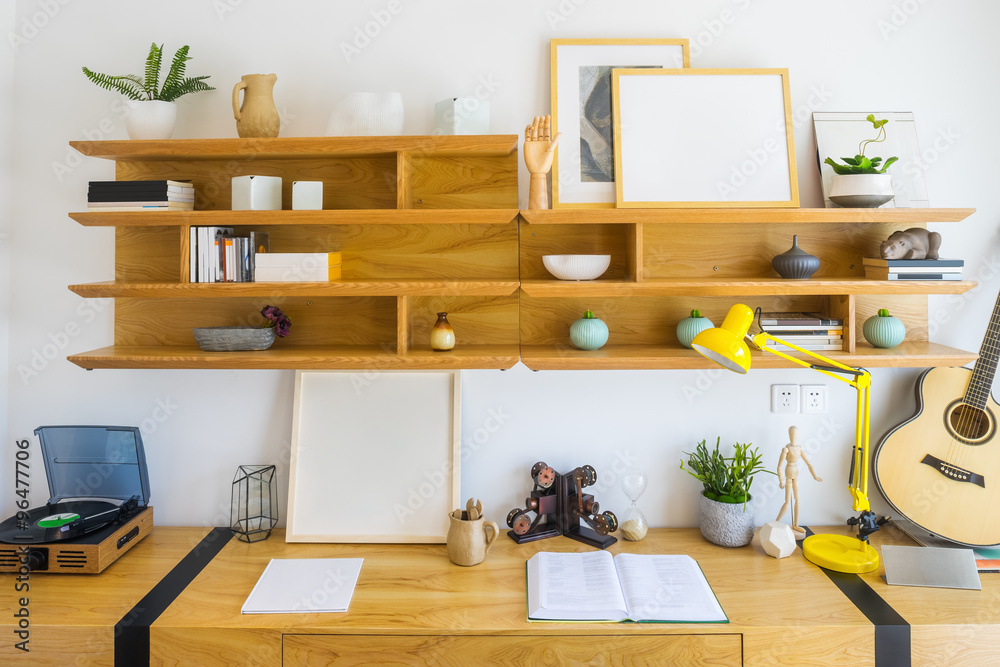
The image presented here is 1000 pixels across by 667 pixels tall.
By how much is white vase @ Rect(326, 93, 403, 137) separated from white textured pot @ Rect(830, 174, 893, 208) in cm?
119

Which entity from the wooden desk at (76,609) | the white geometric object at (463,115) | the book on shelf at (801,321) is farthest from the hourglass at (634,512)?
the wooden desk at (76,609)

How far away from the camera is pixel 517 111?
188cm

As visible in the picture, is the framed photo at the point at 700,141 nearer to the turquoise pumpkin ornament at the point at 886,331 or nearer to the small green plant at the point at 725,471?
the turquoise pumpkin ornament at the point at 886,331

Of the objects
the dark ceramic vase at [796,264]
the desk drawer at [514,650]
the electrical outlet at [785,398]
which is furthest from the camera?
the electrical outlet at [785,398]

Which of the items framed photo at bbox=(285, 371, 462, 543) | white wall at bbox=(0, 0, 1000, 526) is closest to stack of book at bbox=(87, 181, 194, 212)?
white wall at bbox=(0, 0, 1000, 526)

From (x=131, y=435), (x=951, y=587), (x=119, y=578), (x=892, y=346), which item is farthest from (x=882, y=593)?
(x=131, y=435)

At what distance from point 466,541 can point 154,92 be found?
1.49 meters

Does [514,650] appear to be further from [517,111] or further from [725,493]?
[517,111]

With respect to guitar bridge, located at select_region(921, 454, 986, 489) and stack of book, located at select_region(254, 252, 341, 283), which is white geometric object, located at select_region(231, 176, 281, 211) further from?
guitar bridge, located at select_region(921, 454, 986, 489)

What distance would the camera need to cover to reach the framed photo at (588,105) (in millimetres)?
1825

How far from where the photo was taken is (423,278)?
190 centimetres

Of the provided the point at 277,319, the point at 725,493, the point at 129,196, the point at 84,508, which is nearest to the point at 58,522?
the point at 84,508

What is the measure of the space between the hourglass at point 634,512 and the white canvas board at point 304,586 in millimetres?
744

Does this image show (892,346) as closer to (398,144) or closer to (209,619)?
(398,144)
